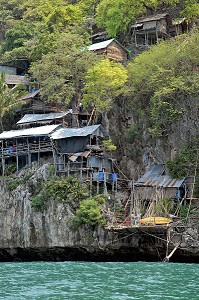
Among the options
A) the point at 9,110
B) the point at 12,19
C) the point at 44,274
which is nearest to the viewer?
the point at 44,274

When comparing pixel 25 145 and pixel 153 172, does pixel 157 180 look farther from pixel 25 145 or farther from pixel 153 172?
pixel 25 145

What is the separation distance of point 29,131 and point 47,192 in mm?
6511

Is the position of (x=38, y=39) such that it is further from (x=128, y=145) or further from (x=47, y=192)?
(x=47, y=192)

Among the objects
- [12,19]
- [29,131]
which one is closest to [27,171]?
[29,131]

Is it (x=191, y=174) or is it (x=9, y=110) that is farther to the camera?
(x=9, y=110)

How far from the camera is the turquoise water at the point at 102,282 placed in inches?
787

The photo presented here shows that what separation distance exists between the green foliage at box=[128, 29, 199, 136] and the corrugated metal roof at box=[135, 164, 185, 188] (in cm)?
253

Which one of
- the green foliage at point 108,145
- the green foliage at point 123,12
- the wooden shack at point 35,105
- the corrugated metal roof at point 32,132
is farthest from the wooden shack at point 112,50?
the green foliage at point 108,145

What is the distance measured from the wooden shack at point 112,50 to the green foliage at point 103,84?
5.88 meters

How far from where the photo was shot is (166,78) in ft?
126

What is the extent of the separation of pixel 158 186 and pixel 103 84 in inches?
334

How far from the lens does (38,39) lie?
4944 centimetres

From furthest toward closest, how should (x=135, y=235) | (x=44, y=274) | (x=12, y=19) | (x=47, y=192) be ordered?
1. (x=12, y=19)
2. (x=47, y=192)
3. (x=135, y=235)
4. (x=44, y=274)

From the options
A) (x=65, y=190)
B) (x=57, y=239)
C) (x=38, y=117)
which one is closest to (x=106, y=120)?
(x=38, y=117)
